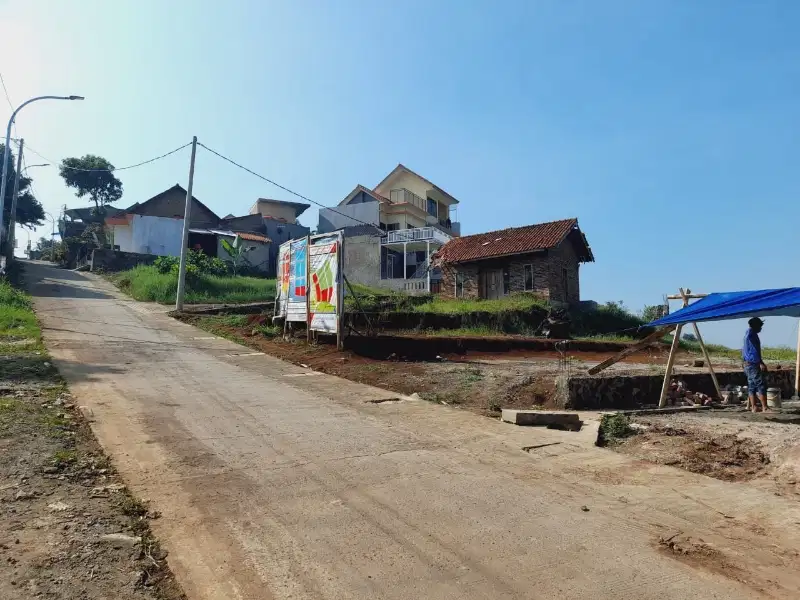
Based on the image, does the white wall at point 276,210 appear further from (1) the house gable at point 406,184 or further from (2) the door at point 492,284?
(2) the door at point 492,284

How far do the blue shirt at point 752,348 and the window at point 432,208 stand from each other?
40147 mm

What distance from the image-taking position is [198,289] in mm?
27062

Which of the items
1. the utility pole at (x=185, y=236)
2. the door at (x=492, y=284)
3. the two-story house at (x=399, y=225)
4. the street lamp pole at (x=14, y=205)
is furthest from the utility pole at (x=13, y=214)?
the door at (x=492, y=284)

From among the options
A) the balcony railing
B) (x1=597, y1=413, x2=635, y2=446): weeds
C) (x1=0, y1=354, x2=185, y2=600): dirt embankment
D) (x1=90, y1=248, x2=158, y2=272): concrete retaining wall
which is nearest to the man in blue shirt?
(x1=597, y1=413, x2=635, y2=446): weeds

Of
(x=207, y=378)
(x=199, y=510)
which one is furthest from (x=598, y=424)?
(x=207, y=378)

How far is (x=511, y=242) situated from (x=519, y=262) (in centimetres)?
130

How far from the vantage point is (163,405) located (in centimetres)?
757

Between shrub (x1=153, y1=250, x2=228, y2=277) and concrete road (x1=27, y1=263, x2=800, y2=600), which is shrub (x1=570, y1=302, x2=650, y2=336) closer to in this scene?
shrub (x1=153, y1=250, x2=228, y2=277)

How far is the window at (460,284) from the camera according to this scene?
33312mm

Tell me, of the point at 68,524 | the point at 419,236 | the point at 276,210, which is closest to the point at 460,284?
the point at 419,236

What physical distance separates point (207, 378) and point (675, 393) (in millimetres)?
8384

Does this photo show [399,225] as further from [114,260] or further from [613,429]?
[613,429]

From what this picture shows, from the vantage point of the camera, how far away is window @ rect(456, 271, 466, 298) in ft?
109

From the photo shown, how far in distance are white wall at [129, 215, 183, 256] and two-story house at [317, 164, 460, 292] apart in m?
11.6
